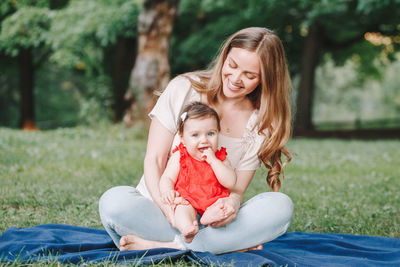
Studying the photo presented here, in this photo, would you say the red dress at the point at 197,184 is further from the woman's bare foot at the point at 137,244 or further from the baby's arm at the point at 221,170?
the woman's bare foot at the point at 137,244

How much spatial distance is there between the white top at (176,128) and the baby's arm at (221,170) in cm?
34

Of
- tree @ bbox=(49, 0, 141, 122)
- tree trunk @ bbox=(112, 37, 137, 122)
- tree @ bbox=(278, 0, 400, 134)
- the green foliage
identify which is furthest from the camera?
tree trunk @ bbox=(112, 37, 137, 122)

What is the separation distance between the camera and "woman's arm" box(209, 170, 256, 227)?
8.92 feet

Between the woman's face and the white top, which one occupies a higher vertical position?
the woman's face

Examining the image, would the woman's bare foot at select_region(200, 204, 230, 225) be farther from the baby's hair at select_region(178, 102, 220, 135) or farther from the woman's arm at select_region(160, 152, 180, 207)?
the baby's hair at select_region(178, 102, 220, 135)

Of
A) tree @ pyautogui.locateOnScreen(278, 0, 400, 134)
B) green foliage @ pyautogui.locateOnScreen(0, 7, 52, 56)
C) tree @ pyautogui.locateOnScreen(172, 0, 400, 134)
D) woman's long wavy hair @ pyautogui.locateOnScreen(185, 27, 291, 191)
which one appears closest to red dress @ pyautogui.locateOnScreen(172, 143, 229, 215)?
woman's long wavy hair @ pyautogui.locateOnScreen(185, 27, 291, 191)

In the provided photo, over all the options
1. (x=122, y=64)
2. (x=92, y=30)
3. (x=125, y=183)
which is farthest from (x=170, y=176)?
(x=122, y=64)

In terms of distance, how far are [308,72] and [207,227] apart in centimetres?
1423

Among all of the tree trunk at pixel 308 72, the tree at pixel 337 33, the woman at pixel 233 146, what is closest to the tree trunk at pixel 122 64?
the tree at pixel 337 33

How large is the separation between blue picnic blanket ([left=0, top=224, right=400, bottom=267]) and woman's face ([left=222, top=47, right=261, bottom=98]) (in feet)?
3.79

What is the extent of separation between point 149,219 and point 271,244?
1.18 meters

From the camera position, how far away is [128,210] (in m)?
2.76

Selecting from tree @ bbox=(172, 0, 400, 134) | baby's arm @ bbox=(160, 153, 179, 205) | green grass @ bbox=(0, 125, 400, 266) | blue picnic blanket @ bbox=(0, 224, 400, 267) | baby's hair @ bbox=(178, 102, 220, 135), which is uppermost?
tree @ bbox=(172, 0, 400, 134)

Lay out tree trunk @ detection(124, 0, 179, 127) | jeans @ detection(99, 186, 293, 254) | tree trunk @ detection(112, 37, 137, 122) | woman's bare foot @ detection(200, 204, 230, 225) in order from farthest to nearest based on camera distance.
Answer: tree trunk @ detection(112, 37, 137, 122)
tree trunk @ detection(124, 0, 179, 127)
jeans @ detection(99, 186, 293, 254)
woman's bare foot @ detection(200, 204, 230, 225)
